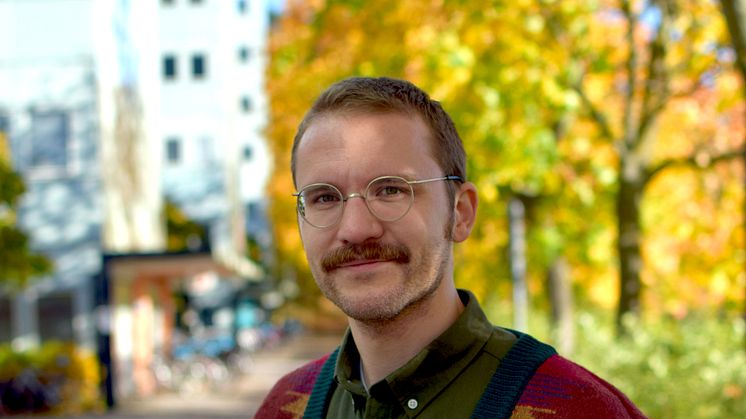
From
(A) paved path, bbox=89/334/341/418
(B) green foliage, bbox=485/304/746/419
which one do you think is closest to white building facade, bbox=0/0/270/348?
(A) paved path, bbox=89/334/341/418

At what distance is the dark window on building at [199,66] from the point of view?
169ft

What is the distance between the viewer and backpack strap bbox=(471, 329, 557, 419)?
2.05 m

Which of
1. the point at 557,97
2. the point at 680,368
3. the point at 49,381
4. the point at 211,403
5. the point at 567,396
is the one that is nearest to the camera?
the point at 567,396

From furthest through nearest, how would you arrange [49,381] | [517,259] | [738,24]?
1. [49,381]
2. [517,259]
3. [738,24]

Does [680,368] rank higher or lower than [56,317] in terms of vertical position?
higher

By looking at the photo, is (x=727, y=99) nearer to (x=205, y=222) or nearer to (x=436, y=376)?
(x=436, y=376)

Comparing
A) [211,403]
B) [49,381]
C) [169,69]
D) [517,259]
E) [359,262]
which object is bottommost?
[211,403]

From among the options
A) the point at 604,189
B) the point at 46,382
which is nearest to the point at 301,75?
the point at 604,189

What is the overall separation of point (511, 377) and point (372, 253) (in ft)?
1.14

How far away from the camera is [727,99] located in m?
9.72

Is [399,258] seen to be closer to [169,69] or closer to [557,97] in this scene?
[557,97]

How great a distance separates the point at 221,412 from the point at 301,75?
20.3 feet

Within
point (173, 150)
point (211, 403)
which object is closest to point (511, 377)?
point (211, 403)

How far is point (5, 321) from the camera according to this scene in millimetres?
23000
